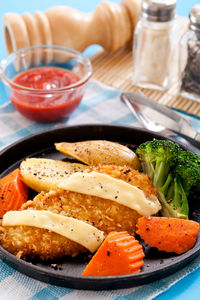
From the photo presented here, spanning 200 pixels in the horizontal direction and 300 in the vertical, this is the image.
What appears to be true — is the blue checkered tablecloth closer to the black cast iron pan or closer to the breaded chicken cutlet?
the black cast iron pan

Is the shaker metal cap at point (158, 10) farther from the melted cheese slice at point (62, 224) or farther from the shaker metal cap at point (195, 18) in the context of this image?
the melted cheese slice at point (62, 224)

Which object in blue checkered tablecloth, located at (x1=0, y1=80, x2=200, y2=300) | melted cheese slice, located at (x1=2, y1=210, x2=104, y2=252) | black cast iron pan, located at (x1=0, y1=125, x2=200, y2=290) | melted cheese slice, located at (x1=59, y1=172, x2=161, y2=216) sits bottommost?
blue checkered tablecloth, located at (x1=0, y1=80, x2=200, y2=300)

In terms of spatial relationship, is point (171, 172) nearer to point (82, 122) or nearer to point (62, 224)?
point (62, 224)

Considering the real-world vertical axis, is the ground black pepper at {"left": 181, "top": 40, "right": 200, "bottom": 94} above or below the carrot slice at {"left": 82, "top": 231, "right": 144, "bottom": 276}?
above

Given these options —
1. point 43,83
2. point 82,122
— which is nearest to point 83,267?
point 82,122

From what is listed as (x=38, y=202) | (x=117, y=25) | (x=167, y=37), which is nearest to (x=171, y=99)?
(x=167, y=37)

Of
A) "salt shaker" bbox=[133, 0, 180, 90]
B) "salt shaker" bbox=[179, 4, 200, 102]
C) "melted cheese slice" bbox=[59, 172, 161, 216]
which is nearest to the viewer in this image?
"melted cheese slice" bbox=[59, 172, 161, 216]

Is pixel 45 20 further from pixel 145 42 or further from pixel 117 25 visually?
pixel 145 42

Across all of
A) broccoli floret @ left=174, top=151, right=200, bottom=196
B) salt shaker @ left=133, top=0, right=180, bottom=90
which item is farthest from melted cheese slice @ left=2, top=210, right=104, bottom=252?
salt shaker @ left=133, top=0, right=180, bottom=90
